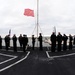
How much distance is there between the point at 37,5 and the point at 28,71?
30.9m

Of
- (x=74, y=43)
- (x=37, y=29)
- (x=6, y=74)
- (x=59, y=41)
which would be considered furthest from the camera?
(x=37, y=29)

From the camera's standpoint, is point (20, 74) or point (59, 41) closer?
point (20, 74)

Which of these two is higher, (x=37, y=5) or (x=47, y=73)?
(x=37, y=5)

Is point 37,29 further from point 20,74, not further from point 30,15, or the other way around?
point 20,74

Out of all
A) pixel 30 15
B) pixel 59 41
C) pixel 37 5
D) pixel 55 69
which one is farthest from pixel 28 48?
pixel 55 69

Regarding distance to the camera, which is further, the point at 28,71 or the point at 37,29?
the point at 37,29

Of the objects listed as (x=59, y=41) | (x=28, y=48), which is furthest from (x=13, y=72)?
(x=28, y=48)

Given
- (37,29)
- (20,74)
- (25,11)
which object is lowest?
(20,74)

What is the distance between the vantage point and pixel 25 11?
4488cm

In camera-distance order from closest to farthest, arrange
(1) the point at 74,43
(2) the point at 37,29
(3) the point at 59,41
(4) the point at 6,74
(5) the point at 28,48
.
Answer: (4) the point at 6,74
(3) the point at 59,41
(5) the point at 28,48
(1) the point at 74,43
(2) the point at 37,29

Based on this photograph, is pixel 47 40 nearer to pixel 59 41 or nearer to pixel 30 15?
pixel 30 15

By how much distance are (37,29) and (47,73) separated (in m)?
28.2

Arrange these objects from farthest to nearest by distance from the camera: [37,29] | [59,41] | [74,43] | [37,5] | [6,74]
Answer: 1. [37,5]
2. [37,29]
3. [74,43]
4. [59,41]
5. [6,74]

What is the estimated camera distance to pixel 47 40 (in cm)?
4366
